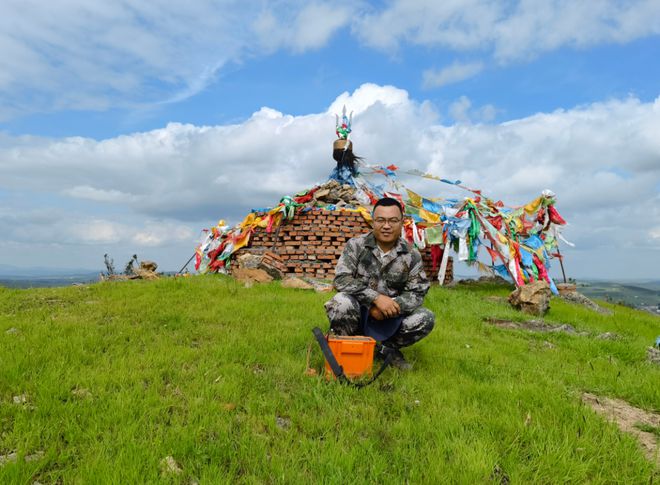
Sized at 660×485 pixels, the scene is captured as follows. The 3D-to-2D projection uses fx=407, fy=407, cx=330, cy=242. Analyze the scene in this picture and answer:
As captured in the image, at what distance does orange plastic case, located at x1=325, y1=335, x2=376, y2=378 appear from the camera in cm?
369

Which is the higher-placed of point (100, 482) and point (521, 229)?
point (521, 229)

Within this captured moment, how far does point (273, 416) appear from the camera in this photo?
2.96m

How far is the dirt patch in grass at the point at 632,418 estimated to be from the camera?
2.87m

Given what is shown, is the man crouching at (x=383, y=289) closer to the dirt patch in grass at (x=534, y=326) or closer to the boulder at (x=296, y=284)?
the dirt patch in grass at (x=534, y=326)

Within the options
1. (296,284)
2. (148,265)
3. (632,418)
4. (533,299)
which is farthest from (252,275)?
(632,418)

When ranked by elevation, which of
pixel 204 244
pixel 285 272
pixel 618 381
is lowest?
pixel 618 381

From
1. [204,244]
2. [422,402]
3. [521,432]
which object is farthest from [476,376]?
[204,244]

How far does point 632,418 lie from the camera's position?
134 inches

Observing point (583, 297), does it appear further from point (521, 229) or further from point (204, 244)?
point (204, 244)

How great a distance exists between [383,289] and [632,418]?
2378mm

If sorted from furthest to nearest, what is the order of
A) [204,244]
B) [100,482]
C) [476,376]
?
[204,244] < [476,376] < [100,482]

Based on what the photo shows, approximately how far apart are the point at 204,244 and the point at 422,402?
1254cm

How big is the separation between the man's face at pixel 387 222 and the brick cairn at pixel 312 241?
789 cm

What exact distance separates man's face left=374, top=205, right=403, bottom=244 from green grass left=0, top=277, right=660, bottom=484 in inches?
54.0
